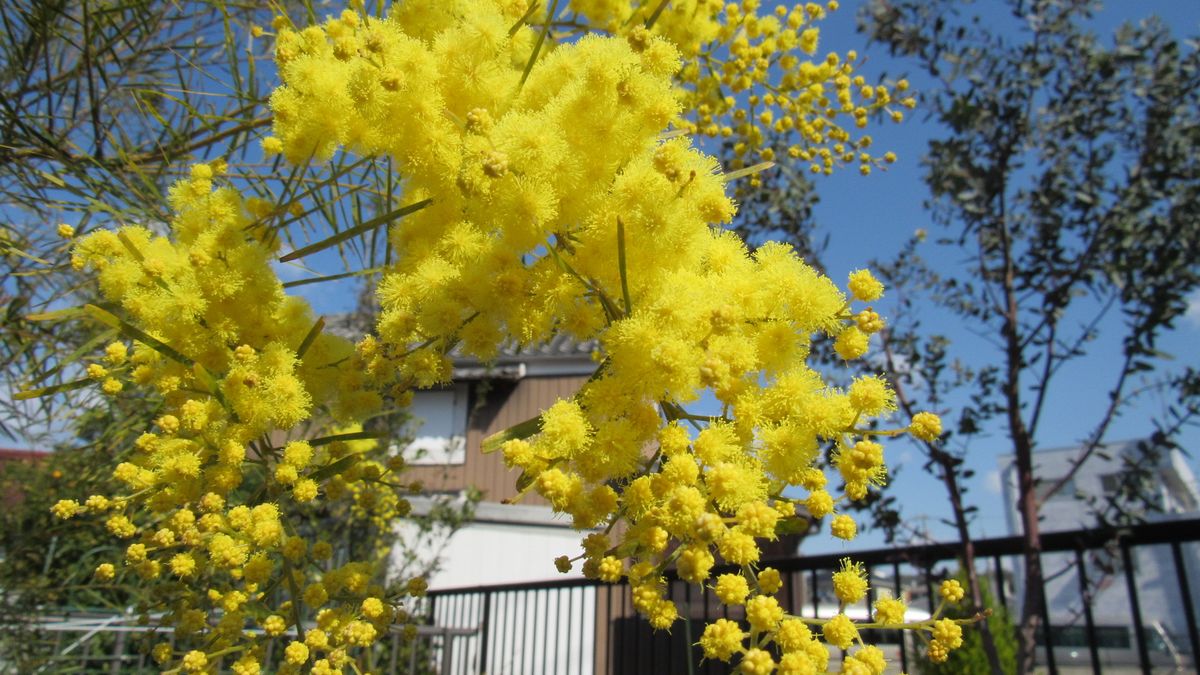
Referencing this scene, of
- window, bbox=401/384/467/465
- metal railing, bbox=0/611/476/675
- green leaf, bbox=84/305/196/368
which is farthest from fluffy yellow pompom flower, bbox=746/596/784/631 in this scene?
window, bbox=401/384/467/465

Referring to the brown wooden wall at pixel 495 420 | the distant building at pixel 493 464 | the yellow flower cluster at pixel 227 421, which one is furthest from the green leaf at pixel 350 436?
the brown wooden wall at pixel 495 420

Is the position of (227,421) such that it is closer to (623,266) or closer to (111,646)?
(623,266)

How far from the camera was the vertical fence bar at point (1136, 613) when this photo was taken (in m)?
1.81

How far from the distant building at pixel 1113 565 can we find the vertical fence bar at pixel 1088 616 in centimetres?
3

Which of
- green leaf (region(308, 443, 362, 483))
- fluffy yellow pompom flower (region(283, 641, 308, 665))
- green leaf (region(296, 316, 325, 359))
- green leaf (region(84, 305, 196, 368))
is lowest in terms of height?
fluffy yellow pompom flower (region(283, 641, 308, 665))

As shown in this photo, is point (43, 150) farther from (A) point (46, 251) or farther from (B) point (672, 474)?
(B) point (672, 474)

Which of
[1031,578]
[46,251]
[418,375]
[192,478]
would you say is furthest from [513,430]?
[1031,578]

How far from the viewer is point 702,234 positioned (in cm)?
93

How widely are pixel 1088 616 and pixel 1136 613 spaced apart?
0.13 m

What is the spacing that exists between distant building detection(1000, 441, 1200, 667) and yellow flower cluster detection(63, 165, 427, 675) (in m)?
1.89

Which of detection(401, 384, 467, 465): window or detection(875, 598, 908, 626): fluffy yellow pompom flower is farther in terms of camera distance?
detection(401, 384, 467, 465): window

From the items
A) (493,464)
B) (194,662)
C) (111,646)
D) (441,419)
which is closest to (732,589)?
(194,662)

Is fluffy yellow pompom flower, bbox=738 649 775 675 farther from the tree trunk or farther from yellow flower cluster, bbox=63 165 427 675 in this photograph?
the tree trunk

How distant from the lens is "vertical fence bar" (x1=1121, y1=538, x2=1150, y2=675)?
1.81 meters
